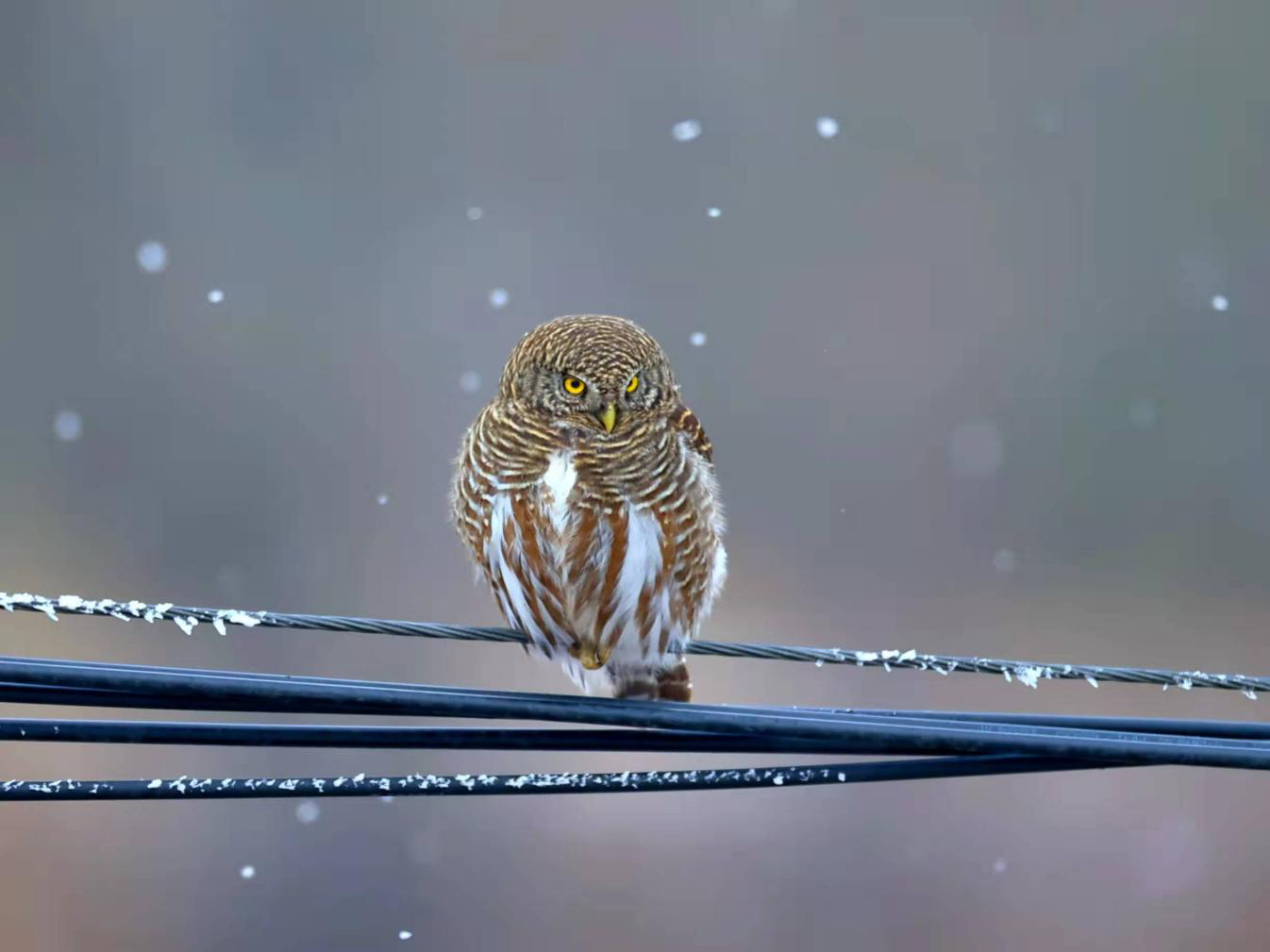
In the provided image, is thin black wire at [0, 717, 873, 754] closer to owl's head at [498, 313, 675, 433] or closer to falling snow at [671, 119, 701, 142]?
owl's head at [498, 313, 675, 433]

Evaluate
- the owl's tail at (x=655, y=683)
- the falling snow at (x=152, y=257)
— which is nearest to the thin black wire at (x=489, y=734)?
the owl's tail at (x=655, y=683)

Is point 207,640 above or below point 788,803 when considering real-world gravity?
above

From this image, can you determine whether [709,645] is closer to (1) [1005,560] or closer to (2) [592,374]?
(2) [592,374]

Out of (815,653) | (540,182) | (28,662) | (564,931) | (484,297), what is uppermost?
(540,182)

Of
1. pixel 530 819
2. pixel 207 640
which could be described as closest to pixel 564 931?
pixel 530 819

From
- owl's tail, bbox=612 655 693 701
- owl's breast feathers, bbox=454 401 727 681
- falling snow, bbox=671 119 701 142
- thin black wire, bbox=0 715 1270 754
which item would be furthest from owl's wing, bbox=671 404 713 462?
falling snow, bbox=671 119 701 142

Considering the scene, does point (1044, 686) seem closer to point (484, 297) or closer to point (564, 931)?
point (564, 931)
